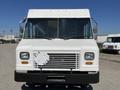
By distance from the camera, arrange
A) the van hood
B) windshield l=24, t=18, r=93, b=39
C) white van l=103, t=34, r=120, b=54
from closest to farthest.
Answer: the van hood → windshield l=24, t=18, r=93, b=39 → white van l=103, t=34, r=120, b=54

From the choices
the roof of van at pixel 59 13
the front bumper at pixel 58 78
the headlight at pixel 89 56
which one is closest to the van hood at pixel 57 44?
the headlight at pixel 89 56

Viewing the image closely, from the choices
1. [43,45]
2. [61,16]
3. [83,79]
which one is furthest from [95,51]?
[61,16]

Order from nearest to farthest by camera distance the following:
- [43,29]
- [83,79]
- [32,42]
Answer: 1. [83,79]
2. [32,42]
3. [43,29]

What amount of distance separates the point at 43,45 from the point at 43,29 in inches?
53.6

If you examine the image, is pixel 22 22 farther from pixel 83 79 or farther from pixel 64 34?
pixel 83 79

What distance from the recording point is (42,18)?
450 inches

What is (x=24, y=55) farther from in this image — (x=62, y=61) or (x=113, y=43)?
(x=113, y=43)

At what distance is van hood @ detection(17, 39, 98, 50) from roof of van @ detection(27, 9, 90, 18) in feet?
3.16

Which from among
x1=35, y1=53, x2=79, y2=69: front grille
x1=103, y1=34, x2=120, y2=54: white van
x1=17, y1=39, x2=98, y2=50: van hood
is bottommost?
x1=103, y1=34, x2=120, y2=54: white van

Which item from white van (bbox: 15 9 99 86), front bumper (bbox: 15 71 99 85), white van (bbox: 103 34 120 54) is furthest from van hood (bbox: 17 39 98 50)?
white van (bbox: 103 34 120 54)

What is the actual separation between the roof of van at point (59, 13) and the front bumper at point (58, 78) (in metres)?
2.45

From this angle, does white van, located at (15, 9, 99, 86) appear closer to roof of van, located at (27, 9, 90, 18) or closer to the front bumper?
the front bumper

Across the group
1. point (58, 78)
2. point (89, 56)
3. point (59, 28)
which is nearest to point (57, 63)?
point (58, 78)

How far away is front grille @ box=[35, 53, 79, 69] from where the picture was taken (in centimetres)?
973
